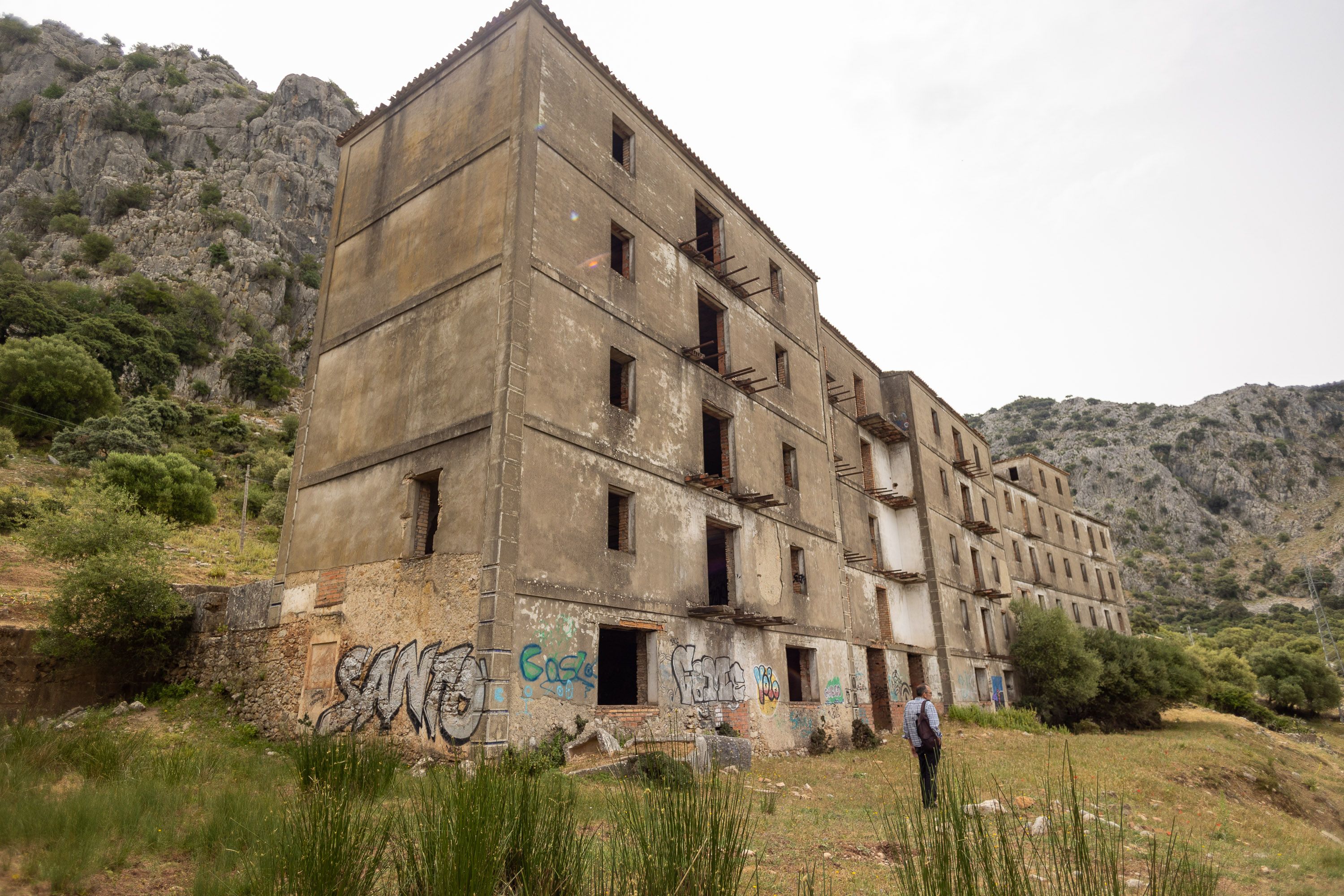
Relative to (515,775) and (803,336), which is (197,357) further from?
(515,775)

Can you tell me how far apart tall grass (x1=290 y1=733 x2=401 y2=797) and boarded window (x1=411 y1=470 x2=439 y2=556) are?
640 centimetres

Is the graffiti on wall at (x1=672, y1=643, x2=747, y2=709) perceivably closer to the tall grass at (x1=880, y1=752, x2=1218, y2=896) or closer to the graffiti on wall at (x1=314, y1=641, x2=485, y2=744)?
the graffiti on wall at (x1=314, y1=641, x2=485, y2=744)

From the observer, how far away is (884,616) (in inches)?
1023

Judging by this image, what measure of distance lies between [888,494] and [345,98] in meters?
91.4

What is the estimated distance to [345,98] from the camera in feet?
294

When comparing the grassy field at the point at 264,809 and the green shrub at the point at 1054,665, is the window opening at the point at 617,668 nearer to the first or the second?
the grassy field at the point at 264,809

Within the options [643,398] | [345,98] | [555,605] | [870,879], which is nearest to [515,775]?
[870,879]

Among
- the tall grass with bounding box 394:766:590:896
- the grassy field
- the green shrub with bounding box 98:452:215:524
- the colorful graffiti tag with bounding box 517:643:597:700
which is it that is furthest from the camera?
the green shrub with bounding box 98:452:215:524

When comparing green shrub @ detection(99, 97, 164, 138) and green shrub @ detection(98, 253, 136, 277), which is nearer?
green shrub @ detection(98, 253, 136, 277)

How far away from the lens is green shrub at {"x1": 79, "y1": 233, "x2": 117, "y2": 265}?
6112 centimetres

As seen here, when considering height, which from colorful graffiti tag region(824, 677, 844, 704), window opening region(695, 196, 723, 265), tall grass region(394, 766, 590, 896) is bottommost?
tall grass region(394, 766, 590, 896)

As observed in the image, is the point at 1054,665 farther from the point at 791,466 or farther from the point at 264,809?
the point at 264,809

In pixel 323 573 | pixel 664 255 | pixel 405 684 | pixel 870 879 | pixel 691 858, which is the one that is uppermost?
pixel 664 255

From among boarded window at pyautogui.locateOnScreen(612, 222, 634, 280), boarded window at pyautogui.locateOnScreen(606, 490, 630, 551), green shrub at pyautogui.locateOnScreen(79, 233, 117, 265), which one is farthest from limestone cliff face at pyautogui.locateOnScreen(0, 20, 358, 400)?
boarded window at pyautogui.locateOnScreen(606, 490, 630, 551)
